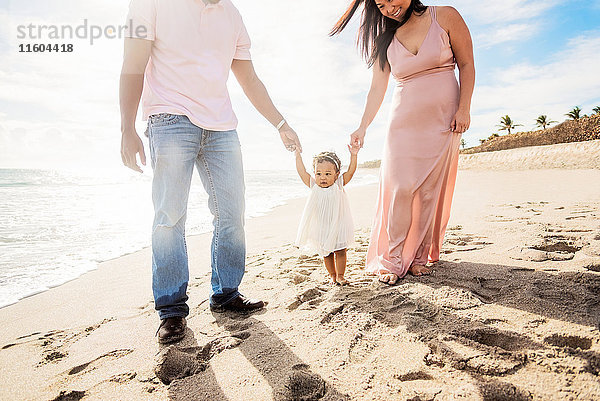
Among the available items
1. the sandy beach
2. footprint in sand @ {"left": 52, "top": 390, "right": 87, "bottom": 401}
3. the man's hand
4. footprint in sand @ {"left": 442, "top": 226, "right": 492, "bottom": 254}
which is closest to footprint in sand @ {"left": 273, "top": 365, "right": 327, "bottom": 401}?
the sandy beach

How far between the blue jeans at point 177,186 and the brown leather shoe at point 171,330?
0.13 feet

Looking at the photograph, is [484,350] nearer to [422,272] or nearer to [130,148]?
[422,272]

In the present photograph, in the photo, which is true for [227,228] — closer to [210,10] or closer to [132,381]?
[132,381]

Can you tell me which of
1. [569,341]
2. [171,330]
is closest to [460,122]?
[569,341]

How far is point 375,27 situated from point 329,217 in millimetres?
1469

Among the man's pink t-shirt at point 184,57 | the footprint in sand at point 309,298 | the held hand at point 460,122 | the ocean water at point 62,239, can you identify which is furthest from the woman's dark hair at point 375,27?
the ocean water at point 62,239

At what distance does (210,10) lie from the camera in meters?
2.23

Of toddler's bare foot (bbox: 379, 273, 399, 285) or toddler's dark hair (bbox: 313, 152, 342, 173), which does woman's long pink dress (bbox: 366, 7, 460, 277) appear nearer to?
toddler's bare foot (bbox: 379, 273, 399, 285)

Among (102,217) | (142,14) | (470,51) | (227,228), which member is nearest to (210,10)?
(142,14)

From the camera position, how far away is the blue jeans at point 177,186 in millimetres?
2080

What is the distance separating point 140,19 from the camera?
204cm

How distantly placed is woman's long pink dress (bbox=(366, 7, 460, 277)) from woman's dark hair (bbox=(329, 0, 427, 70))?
0.10 meters

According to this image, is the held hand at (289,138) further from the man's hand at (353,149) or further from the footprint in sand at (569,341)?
the footprint in sand at (569,341)

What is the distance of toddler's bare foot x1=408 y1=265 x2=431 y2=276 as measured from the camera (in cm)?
252
